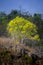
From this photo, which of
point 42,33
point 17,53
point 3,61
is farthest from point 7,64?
point 42,33

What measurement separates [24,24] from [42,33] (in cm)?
447

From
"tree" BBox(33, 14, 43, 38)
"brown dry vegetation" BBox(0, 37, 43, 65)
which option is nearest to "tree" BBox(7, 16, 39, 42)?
"brown dry vegetation" BBox(0, 37, 43, 65)

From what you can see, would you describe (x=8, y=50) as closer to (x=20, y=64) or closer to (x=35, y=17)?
(x=20, y=64)

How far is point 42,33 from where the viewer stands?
40.7 feet

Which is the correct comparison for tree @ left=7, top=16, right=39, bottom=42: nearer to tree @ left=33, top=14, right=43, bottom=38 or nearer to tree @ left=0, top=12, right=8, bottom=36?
tree @ left=0, top=12, right=8, bottom=36

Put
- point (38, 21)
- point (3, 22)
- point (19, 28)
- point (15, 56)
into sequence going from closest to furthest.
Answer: point (15, 56) < point (19, 28) < point (3, 22) < point (38, 21)

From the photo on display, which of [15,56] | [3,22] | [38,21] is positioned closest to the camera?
[15,56]

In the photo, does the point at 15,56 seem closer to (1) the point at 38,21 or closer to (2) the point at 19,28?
(2) the point at 19,28

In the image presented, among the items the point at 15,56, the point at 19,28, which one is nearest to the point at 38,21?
the point at 19,28

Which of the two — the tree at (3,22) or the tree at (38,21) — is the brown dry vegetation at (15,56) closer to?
the tree at (3,22)

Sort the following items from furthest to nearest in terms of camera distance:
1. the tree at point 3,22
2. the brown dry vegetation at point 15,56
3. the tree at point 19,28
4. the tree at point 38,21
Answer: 1. the tree at point 38,21
2. the tree at point 3,22
3. the tree at point 19,28
4. the brown dry vegetation at point 15,56

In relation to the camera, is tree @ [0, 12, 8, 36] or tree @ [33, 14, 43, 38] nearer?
tree @ [0, 12, 8, 36]

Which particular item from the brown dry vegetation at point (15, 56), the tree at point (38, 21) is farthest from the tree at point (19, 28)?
the tree at point (38, 21)

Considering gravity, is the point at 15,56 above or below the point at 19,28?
below
